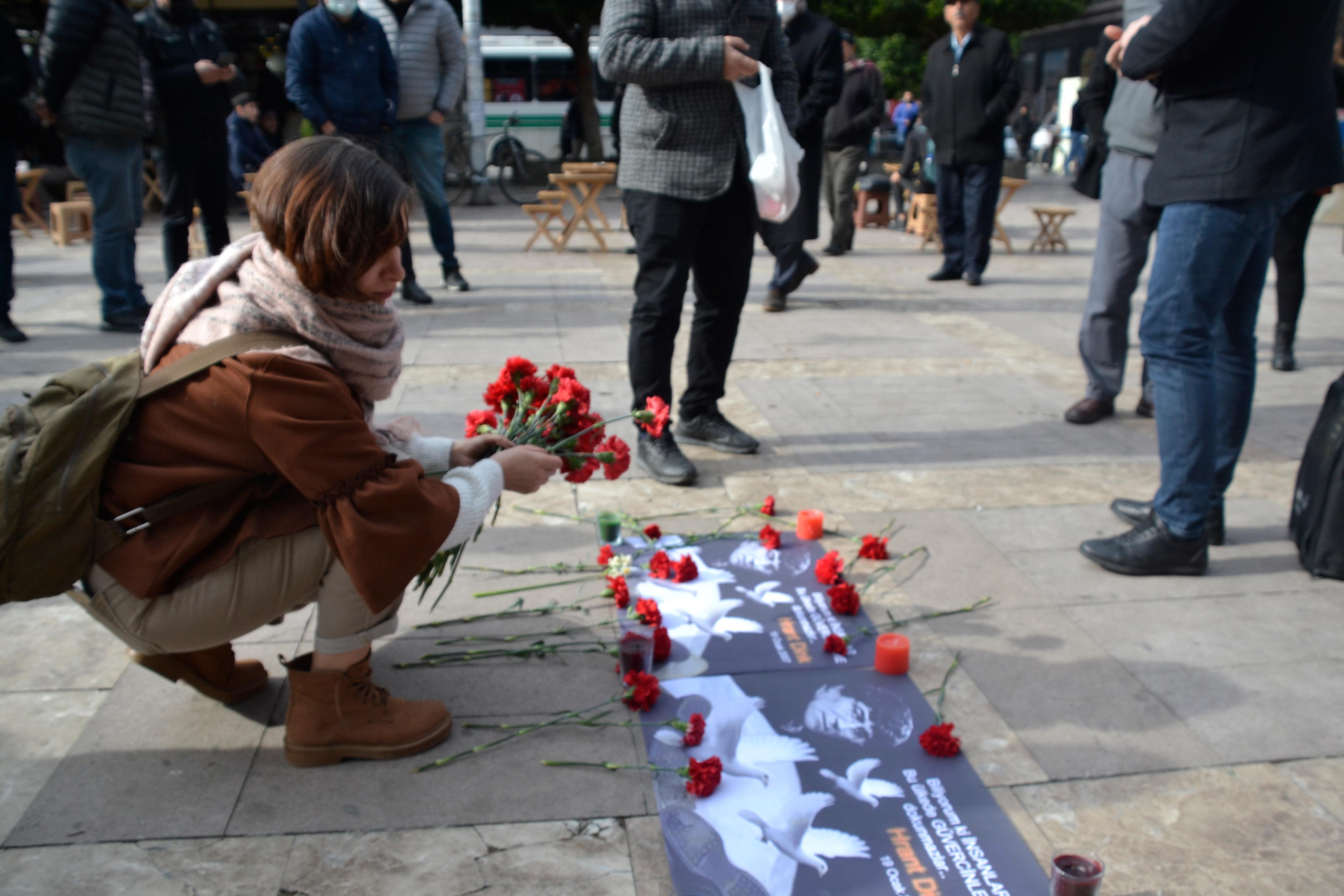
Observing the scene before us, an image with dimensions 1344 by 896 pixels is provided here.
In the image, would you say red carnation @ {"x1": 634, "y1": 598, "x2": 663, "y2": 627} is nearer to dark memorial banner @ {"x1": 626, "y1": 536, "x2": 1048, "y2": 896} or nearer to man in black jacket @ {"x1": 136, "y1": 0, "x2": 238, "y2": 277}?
dark memorial banner @ {"x1": 626, "y1": 536, "x2": 1048, "y2": 896}

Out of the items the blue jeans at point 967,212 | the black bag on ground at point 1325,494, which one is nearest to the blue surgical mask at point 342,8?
the blue jeans at point 967,212

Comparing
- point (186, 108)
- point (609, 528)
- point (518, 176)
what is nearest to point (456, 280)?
→ point (186, 108)

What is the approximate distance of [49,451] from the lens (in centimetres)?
174

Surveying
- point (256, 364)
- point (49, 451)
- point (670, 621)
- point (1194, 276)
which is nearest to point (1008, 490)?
point (1194, 276)

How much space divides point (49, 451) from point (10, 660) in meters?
1.10

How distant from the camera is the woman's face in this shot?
1.85 meters

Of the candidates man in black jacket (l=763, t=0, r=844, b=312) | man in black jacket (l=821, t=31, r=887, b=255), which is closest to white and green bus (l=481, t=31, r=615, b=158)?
man in black jacket (l=821, t=31, r=887, b=255)

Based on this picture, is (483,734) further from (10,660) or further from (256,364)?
(10,660)

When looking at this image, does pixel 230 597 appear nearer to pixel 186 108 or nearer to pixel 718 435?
pixel 718 435

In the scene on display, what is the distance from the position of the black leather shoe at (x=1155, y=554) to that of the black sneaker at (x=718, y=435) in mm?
1428

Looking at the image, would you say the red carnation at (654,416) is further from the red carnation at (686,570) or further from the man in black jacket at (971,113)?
the man in black jacket at (971,113)

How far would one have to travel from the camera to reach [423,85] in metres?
6.66

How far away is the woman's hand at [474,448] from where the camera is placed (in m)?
2.31

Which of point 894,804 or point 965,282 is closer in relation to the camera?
point 894,804
